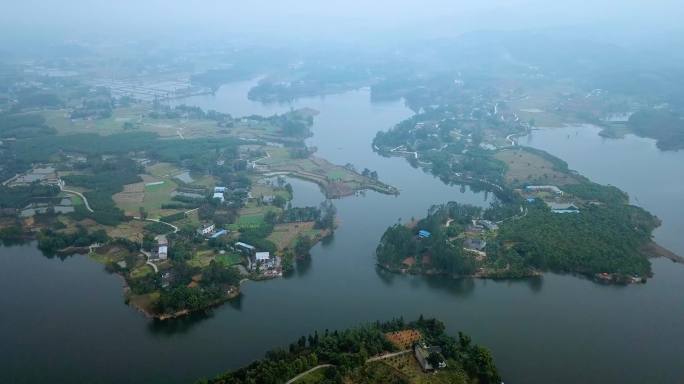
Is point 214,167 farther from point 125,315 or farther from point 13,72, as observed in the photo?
point 13,72

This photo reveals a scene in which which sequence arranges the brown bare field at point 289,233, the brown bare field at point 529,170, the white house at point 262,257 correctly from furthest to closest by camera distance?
the brown bare field at point 529,170, the brown bare field at point 289,233, the white house at point 262,257

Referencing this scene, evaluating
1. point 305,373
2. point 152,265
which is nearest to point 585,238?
point 305,373

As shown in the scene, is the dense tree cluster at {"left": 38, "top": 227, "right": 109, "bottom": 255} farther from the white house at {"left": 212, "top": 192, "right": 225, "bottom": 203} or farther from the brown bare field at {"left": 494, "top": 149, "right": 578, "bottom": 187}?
the brown bare field at {"left": 494, "top": 149, "right": 578, "bottom": 187}

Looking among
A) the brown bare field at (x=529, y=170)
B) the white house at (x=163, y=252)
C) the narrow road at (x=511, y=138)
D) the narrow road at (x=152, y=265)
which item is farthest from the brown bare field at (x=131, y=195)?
the narrow road at (x=511, y=138)

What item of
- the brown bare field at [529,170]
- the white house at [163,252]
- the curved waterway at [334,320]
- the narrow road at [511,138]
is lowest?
the curved waterway at [334,320]

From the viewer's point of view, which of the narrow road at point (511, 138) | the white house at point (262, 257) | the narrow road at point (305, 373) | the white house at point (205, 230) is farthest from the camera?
the narrow road at point (511, 138)

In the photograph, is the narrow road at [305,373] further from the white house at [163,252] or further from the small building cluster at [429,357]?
the white house at [163,252]
